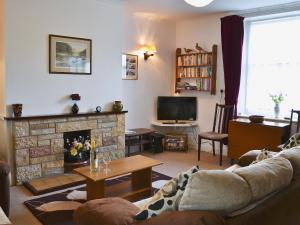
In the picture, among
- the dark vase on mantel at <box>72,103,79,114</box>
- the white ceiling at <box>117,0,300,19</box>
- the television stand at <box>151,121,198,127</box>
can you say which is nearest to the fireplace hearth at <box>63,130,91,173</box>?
the dark vase on mantel at <box>72,103,79,114</box>

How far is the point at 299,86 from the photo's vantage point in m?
4.52

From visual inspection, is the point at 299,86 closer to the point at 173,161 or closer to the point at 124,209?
the point at 173,161

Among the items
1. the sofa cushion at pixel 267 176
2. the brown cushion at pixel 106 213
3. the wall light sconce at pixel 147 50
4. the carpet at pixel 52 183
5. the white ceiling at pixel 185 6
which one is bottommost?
the carpet at pixel 52 183

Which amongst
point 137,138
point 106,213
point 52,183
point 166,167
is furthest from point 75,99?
point 106,213

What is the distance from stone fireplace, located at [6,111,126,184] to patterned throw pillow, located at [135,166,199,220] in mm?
2719

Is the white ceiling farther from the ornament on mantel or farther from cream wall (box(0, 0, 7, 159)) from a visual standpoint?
cream wall (box(0, 0, 7, 159))

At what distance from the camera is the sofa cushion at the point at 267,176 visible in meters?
1.50

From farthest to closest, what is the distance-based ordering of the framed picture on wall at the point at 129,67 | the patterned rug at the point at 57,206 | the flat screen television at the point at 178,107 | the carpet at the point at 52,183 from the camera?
the flat screen television at the point at 178,107
the framed picture on wall at the point at 129,67
the carpet at the point at 52,183
the patterned rug at the point at 57,206

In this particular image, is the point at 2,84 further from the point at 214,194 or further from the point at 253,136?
the point at 253,136

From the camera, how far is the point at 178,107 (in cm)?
580

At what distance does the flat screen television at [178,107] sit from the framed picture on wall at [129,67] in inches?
30.8

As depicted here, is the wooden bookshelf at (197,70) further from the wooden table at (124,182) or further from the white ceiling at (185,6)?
the wooden table at (124,182)

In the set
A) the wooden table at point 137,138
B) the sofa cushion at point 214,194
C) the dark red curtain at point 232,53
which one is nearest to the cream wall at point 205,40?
the dark red curtain at point 232,53

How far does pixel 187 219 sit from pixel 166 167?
331 centimetres
